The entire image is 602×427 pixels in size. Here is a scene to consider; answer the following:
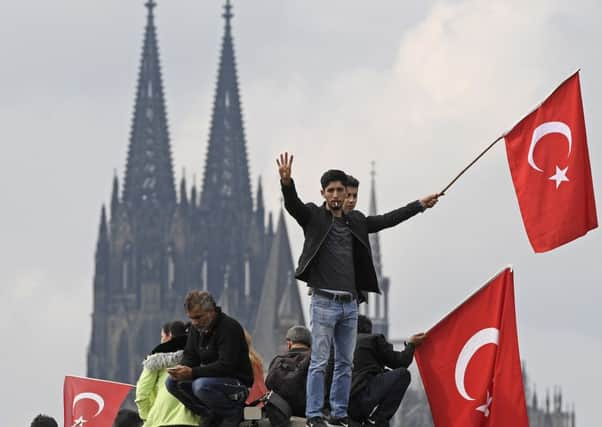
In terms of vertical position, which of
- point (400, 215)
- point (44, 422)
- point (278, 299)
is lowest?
point (44, 422)

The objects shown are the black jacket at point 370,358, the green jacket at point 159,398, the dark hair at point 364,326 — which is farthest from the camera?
the dark hair at point 364,326

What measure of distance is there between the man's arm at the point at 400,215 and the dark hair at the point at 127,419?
2.43 meters

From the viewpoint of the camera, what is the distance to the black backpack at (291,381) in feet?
74.2

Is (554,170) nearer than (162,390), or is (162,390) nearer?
(162,390)

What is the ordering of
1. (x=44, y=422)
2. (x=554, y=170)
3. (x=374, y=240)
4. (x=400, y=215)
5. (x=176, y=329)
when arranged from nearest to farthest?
(x=44, y=422), (x=400, y=215), (x=176, y=329), (x=554, y=170), (x=374, y=240)

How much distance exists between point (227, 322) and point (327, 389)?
1.14 meters

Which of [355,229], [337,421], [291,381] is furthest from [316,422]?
[355,229]

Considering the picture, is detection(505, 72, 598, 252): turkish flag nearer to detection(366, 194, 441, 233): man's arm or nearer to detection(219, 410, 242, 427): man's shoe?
detection(366, 194, 441, 233): man's arm

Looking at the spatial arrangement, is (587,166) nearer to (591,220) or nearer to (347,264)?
(591,220)

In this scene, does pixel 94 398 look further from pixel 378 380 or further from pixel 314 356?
pixel 314 356

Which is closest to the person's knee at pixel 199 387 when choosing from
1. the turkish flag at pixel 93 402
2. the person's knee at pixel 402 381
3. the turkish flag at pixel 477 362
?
the person's knee at pixel 402 381

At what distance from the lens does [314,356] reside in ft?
72.7

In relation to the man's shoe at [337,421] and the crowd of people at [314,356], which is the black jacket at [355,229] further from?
the man's shoe at [337,421]

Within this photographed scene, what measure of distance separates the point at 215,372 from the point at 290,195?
1389 millimetres
